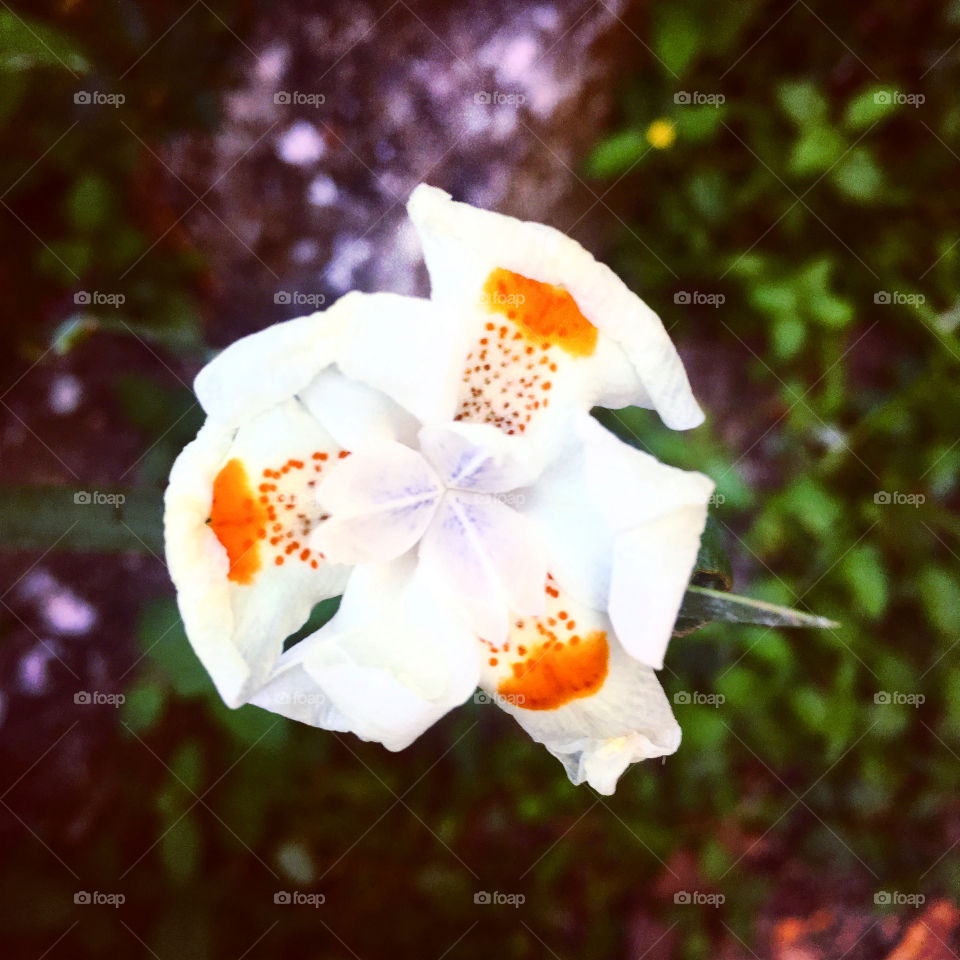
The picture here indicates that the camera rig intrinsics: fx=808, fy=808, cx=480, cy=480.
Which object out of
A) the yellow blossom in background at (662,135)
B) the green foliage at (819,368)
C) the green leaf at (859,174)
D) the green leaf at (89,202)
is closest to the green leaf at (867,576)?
the green foliage at (819,368)

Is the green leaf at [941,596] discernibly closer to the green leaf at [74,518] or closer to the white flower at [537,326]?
the white flower at [537,326]

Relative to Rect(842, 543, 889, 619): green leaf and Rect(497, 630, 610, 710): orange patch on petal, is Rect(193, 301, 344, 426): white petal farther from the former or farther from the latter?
Rect(842, 543, 889, 619): green leaf

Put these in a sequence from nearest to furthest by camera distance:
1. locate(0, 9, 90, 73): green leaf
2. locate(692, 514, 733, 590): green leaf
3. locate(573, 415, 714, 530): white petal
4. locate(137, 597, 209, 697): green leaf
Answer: locate(573, 415, 714, 530): white petal < locate(692, 514, 733, 590): green leaf < locate(0, 9, 90, 73): green leaf < locate(137, 597, 209, 697): green leaf

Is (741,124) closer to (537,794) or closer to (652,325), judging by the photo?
(652,325)

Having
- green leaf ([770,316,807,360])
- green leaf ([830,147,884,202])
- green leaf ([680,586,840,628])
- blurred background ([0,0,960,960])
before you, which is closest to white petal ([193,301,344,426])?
green leaf ([680,586,840,628])

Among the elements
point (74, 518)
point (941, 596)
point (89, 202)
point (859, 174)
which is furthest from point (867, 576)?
point (89, 202)
